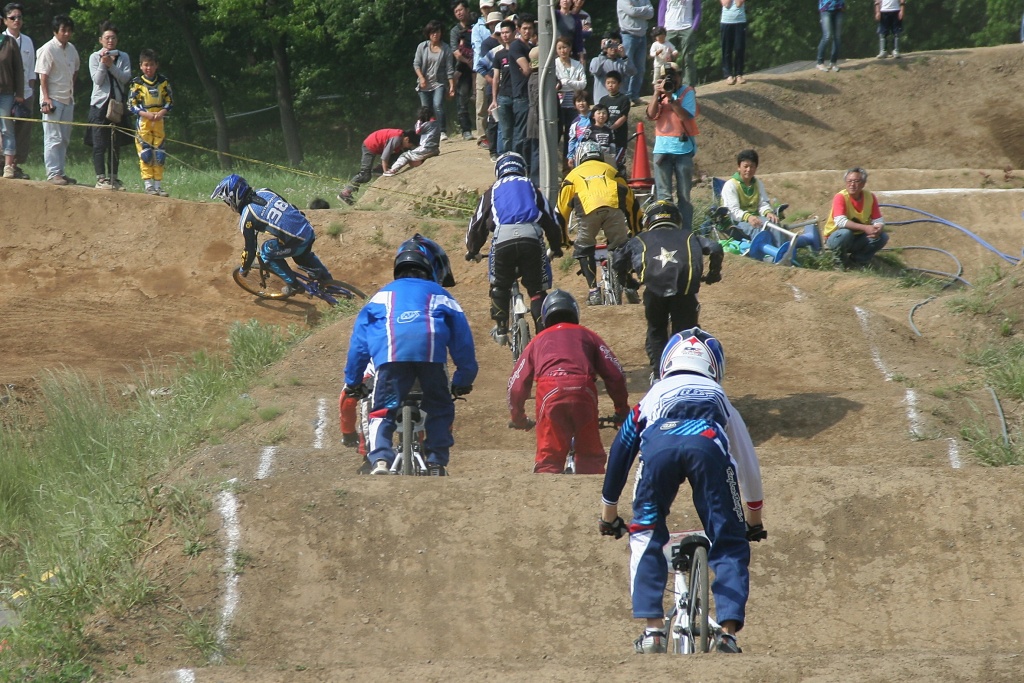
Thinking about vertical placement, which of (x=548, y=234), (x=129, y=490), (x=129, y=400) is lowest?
(x=129, y=400)

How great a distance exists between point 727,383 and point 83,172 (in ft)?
48.4

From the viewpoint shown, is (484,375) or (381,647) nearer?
(381,647)

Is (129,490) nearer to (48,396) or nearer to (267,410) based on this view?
(267,410)

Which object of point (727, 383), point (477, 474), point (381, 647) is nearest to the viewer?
point (381, 647)

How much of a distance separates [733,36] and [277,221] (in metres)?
9.09

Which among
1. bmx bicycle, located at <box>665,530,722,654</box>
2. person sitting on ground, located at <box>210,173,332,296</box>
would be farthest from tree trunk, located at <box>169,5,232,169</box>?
bmx bicycle, located at <box>665,530,722,654</box>

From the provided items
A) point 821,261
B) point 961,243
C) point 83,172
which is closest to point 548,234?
point 821,261

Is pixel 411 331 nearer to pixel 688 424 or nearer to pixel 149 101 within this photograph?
pixel 688 424

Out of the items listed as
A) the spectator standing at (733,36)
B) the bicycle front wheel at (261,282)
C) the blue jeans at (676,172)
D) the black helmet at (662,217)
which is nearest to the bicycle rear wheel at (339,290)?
the bicycle front wheel at (261,282)

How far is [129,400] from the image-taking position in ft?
44.4

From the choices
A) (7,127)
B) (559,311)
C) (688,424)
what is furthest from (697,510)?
(7,127)

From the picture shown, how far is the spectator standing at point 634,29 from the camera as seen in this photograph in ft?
59.4

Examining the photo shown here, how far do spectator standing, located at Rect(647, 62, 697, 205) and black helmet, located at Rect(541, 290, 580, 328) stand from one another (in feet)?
21.5

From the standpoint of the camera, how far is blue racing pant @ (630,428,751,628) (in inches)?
243
